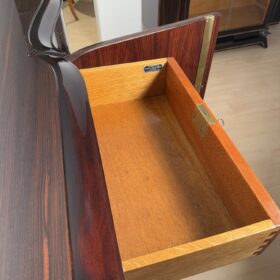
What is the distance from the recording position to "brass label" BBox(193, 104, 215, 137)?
0.60m

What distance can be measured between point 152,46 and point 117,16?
1.09m

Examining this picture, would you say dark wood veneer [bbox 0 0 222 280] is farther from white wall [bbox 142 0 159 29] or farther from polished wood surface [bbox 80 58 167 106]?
white wall [bbox 142 0 159 29]

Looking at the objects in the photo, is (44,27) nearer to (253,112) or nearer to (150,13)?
(253,112)

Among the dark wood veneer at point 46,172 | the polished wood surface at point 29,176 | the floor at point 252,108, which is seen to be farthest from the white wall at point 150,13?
the polished wood surface at point 29,176

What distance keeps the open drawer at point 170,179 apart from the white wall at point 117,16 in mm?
1096

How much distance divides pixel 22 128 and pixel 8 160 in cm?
7

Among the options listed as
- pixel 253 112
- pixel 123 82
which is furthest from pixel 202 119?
pixel 253 112

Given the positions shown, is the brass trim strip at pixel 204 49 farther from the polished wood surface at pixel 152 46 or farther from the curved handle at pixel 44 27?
the curved handle at pixel 44 27

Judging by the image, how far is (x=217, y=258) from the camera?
48cm

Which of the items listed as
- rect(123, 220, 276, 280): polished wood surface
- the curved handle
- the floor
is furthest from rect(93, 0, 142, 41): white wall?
rect(123, 220, 276, 280): polished wood surface

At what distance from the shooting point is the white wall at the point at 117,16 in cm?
168

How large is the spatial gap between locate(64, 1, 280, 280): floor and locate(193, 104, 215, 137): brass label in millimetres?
653

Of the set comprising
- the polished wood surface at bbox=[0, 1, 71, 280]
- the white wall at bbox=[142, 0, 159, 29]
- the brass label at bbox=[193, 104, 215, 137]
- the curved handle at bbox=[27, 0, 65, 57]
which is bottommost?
the white wall at bbox=[142, 0, 159, 29]

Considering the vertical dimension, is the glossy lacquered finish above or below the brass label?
above
